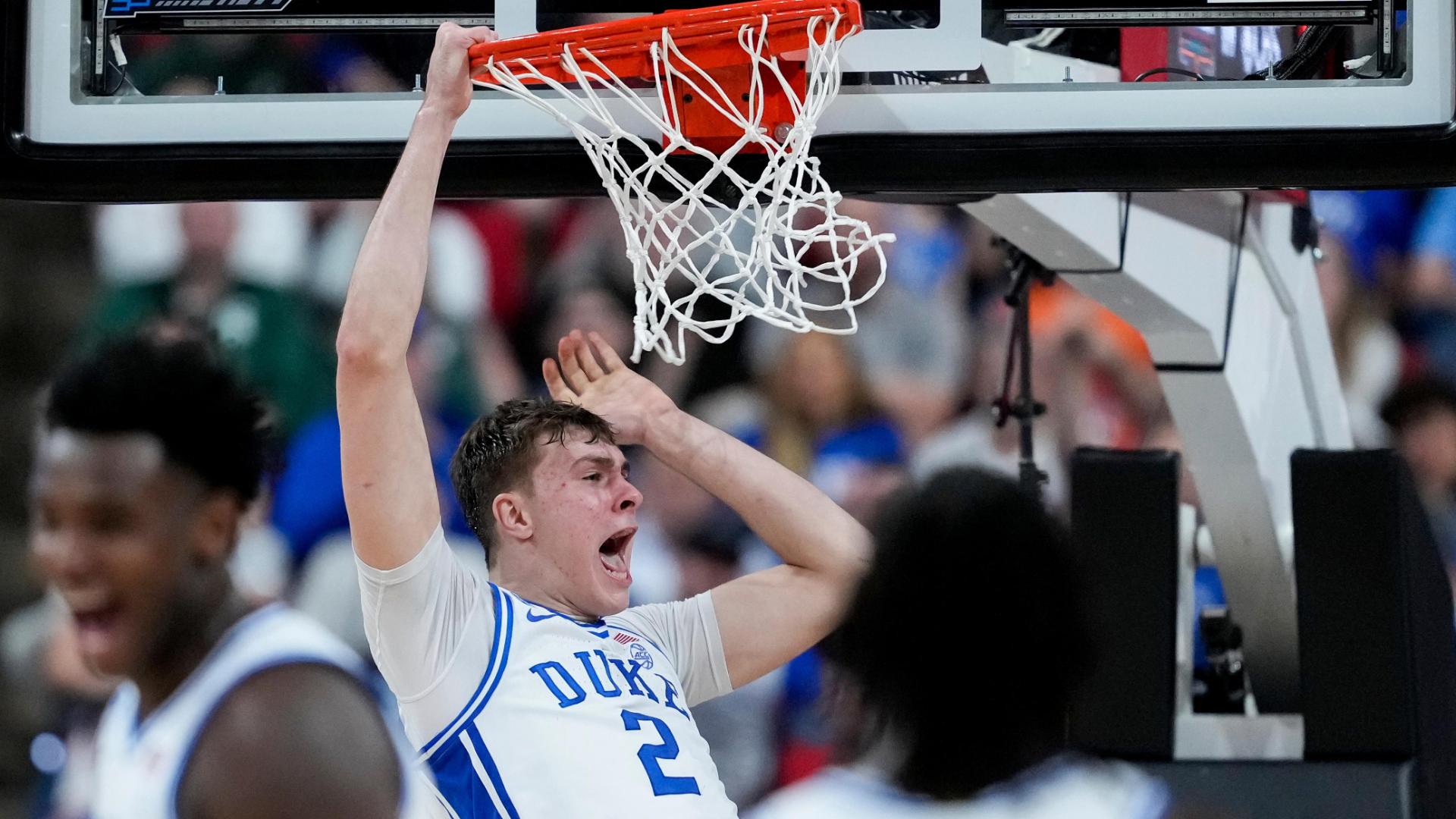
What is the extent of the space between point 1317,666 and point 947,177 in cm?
143

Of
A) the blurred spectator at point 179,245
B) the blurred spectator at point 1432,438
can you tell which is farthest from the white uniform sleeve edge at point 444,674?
the blurred spectator at point 1432,438

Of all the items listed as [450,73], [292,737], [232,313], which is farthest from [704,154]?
[232,313]

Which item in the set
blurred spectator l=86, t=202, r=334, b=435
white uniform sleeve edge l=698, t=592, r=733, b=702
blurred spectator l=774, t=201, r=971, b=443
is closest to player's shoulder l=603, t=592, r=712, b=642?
white uniform sleeve edge l=698, t=592, r=733, b=702

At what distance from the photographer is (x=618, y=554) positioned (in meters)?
2.58

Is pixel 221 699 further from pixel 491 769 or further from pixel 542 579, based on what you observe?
pixel 542 579

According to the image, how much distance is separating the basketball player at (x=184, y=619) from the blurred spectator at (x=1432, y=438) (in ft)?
11.8

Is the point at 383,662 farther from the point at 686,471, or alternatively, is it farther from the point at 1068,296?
the point at 1068,296

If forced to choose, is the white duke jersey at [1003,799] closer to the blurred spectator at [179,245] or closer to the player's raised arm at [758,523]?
the player's raised arm at [758,523]

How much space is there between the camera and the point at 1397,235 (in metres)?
5.90

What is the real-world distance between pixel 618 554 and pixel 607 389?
0.37 metres

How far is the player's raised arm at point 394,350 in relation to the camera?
2127mm

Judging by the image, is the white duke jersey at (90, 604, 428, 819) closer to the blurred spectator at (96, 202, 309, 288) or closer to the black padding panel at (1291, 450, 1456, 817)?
the black padding panel at (1291, 450, 1456, 817)

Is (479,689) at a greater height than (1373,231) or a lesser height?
lesser

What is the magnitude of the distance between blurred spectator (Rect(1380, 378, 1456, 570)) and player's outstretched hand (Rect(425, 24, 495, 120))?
4.21 m
